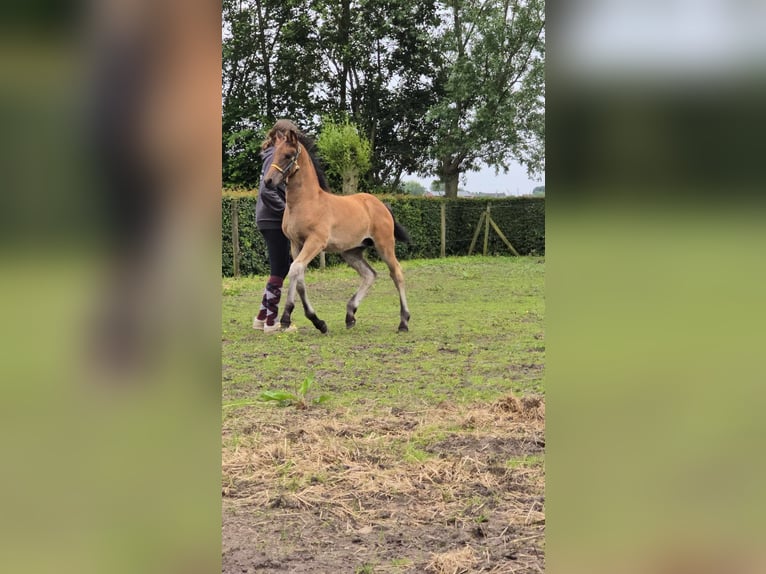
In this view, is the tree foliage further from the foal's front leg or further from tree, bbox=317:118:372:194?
the foal's front leg

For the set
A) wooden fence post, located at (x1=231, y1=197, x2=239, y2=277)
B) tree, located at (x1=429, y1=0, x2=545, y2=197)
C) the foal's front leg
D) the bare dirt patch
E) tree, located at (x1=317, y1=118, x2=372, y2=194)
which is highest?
tree, located at (x1=429, y1=0, x2=545, y2=197)

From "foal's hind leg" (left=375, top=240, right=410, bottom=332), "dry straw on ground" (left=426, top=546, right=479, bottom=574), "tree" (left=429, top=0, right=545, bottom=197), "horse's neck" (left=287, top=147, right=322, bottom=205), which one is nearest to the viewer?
"dry straw on ground" (left=426, top=546, right=479, bottom=574)

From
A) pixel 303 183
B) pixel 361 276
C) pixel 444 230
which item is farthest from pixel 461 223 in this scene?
pixel 303 183

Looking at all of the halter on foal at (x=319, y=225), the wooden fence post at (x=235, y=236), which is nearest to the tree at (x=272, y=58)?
the wooden fence post at (x=235, y=236)

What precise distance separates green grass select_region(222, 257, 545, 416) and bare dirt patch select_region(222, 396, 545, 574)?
52 cm

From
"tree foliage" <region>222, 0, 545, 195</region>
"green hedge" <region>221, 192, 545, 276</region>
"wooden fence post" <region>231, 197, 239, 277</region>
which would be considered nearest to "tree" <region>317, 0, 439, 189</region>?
"tree foliage" <region>222, 0, 545, 195</region>

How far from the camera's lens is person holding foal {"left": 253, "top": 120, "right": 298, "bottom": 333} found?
7426 mm

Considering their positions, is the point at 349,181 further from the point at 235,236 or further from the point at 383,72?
the point at 383,72

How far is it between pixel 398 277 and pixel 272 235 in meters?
1.48
